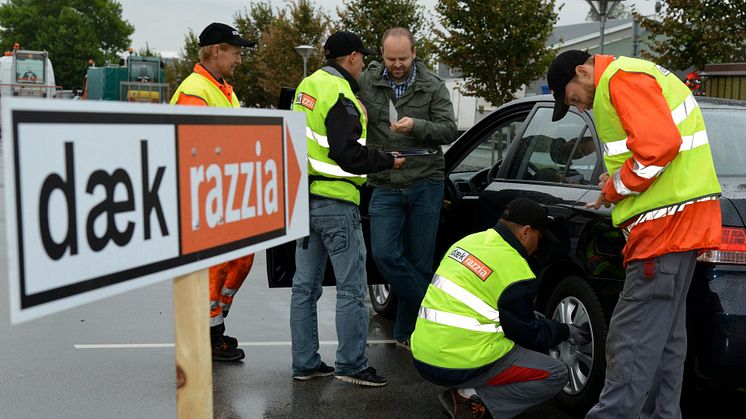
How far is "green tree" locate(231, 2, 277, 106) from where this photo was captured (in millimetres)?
39688

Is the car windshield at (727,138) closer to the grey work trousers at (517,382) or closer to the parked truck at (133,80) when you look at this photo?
the grey work trousers at (517,382)

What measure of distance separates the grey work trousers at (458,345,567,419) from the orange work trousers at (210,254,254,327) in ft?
6.30

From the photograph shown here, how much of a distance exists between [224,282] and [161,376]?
0.75 m

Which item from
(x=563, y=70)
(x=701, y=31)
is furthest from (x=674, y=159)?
(x=701, y=31)

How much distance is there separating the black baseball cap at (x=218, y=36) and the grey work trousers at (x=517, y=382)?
8.44 feet

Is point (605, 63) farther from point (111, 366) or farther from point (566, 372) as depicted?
point (111, 366)

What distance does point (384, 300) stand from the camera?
6926mm

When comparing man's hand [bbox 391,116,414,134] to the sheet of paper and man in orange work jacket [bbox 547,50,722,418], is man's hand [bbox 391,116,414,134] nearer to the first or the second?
the sheet of paper

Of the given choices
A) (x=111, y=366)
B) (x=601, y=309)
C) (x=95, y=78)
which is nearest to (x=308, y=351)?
(x=111, y=366)

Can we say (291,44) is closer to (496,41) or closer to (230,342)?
(496,41)

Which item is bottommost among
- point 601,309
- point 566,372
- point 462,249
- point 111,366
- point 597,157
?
point 111,366

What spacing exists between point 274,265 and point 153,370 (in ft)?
3.15

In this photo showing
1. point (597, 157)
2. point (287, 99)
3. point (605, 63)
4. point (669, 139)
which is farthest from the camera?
point (287, 99)

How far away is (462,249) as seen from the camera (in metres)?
4.21
